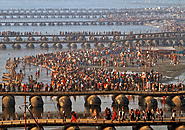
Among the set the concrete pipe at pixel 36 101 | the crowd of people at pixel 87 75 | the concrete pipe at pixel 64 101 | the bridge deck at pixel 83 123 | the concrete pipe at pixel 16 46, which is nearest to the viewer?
the bridge deck at pixel 83 123

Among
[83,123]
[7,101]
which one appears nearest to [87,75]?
[7,101]

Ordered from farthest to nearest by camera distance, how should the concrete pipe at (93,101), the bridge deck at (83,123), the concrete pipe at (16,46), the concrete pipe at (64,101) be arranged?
the concrete pipe at (16,46) < the concrete pipe at (93,101) < the concrete pipe at (64,101) < the bridge deck at (83,123)

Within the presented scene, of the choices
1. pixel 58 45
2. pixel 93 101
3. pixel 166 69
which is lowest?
pixel 93 101

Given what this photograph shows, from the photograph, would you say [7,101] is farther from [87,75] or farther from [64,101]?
[87,75]

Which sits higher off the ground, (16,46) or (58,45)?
(16,46)

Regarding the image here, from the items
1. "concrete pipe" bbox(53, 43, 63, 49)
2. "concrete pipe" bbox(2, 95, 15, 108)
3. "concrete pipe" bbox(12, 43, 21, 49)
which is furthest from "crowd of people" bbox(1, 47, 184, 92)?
"concrete pipe" bbox(12, 43, 21, 49)

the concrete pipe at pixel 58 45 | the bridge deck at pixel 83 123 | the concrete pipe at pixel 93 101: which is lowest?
the bridge deck at pixel 83 123

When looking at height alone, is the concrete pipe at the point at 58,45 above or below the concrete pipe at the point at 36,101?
above

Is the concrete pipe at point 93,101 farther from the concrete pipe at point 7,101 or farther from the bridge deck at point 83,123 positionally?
the bridge deck at point 83,123

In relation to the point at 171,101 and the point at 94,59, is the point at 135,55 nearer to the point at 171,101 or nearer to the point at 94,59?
the point at 94,59

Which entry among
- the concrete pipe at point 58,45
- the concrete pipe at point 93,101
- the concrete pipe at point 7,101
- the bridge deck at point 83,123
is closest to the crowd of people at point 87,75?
the concrete pipe at point 7,101

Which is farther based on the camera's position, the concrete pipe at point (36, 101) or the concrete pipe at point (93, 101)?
the concrete pipe at point (93, 101)

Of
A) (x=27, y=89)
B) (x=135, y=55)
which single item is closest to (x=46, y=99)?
(x=27, y=89)

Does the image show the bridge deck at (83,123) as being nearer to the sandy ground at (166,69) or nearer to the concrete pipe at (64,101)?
the concrete pipe at (64,101)
